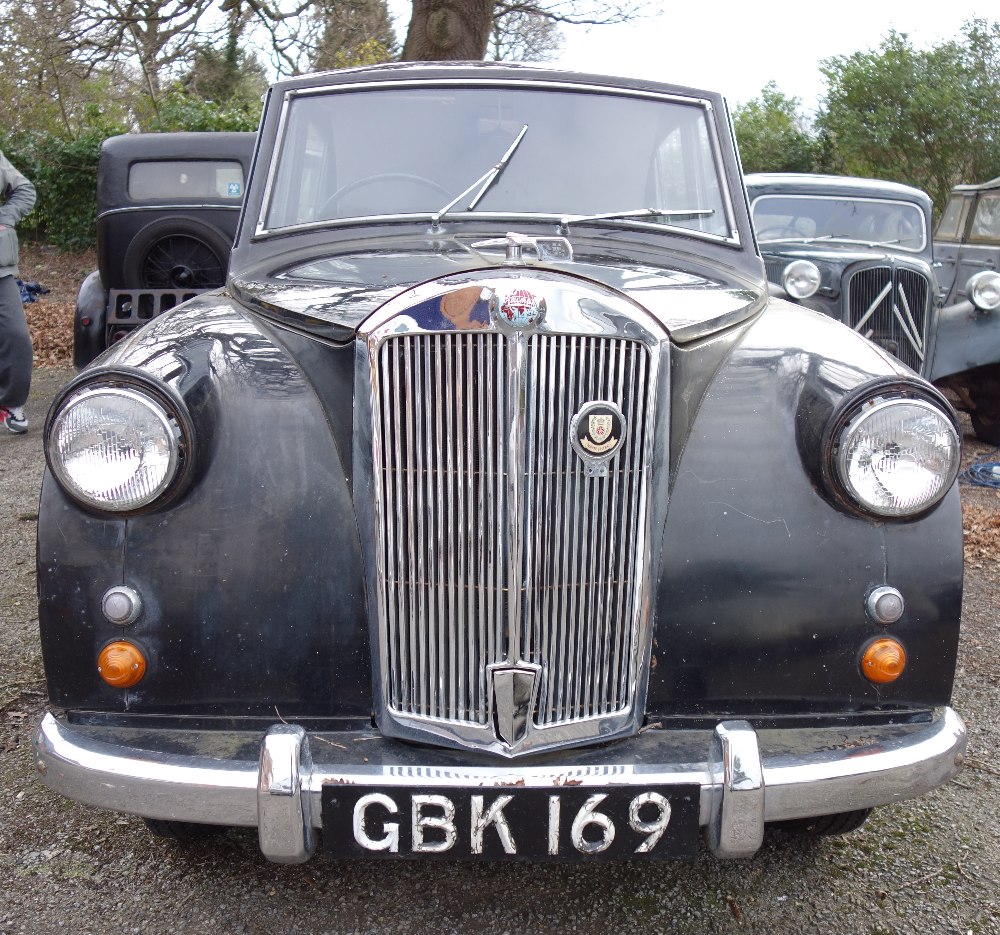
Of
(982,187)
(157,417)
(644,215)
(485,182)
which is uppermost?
(982,187)

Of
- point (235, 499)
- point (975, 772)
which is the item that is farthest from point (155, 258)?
point (975, 772)

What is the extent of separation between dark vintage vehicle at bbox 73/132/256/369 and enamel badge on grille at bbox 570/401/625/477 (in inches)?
160

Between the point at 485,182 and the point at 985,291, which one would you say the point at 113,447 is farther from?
the point at 985,291

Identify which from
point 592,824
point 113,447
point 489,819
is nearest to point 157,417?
point 113,447

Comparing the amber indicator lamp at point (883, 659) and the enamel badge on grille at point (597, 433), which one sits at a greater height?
the enamel badge on grille at point (597, 433)

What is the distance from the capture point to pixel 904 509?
2.08 m

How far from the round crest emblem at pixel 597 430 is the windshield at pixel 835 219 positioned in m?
6.44

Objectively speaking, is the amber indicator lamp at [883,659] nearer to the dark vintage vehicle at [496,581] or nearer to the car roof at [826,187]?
the dark vintage vehicle at [496,581]

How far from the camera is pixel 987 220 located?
403 inches

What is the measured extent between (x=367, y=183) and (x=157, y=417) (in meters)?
1.34

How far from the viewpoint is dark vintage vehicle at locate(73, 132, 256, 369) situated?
18.4 ft

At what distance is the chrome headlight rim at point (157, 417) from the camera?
78.8 inches

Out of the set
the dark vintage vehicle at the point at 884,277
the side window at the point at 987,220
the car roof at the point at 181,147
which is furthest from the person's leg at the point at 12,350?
the side window at the point at 987,220

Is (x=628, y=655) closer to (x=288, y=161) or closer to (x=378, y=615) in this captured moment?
(x=378, y=615)
